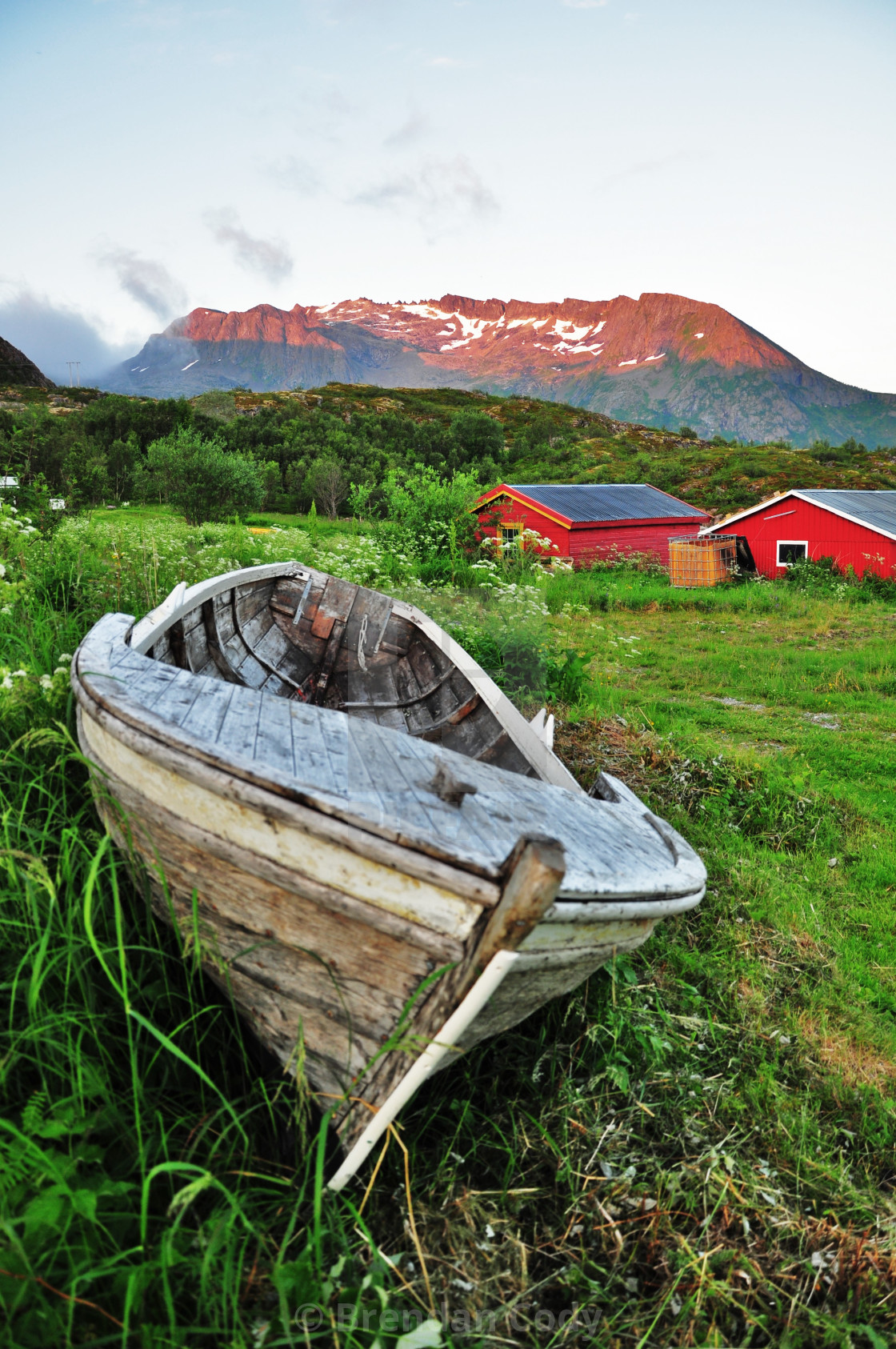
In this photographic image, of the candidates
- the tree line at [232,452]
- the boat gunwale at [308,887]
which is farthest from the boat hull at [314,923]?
the tree line at [232,452]

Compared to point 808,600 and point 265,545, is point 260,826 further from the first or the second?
point 808,600

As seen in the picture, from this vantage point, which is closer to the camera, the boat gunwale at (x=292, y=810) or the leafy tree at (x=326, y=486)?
the boat gunwale at (x=292, y=810)

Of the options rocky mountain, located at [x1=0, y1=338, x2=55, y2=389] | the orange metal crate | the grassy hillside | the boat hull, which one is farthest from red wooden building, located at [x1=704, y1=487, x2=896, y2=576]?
rocky mountain, located at [x1=0, y1=338, x2=55, y2=389]

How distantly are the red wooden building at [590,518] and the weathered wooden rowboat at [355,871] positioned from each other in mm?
20046

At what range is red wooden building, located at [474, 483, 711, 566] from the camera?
74.3 feet

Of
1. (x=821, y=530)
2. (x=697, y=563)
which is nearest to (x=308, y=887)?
(x=697, y=563)

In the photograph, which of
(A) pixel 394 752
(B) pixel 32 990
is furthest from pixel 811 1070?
(B) pixel 32 990

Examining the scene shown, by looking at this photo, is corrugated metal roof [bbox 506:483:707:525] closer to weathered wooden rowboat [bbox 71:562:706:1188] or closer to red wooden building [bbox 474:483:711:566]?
red wooden building [bbox 474:483:711:566]

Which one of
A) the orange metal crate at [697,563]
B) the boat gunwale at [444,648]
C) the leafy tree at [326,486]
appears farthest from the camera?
the leafy tree at [326,486]

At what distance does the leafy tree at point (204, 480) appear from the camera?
30.6 meters

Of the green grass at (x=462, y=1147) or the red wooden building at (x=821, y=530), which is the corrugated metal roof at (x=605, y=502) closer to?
the red wooden building at (x=821, y=530)

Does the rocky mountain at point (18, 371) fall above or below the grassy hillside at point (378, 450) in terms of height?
above

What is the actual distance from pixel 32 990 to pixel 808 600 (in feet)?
61.5

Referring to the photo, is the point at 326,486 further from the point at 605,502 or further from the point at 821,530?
the point at 821,530
